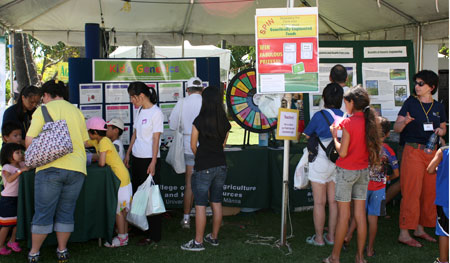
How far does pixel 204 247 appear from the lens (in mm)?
4094

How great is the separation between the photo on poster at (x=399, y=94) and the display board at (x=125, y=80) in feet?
7.43

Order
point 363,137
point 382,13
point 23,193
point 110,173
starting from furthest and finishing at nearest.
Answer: point 382,13 < point 110,173 < point 23,193 < point 363,137

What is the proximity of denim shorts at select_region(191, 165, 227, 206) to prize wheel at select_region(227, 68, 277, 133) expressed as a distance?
50.9 inches

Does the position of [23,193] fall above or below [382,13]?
below

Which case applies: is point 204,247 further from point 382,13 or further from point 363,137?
point 382,13

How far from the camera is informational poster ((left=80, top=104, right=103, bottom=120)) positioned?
542cm

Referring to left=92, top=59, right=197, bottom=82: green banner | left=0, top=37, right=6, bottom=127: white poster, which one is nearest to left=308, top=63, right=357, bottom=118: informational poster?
left=92, top=59, right=197, bottom=82: green banner

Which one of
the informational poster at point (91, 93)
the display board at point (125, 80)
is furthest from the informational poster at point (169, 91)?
the informational poster at point (91, 93)

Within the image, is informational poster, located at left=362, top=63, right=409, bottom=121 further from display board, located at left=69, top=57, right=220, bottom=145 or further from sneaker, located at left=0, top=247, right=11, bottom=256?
sneaker, located at left=0, top=247, right=11, bottom=256

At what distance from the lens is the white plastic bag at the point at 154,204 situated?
3979 millimetres

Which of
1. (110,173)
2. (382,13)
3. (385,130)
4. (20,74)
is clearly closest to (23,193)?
(110,173)

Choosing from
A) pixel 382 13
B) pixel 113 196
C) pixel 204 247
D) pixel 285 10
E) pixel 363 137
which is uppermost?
pixel 382 13

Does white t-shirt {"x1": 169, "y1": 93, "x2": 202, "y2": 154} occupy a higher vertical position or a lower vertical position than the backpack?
higher

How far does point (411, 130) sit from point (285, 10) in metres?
1.56
